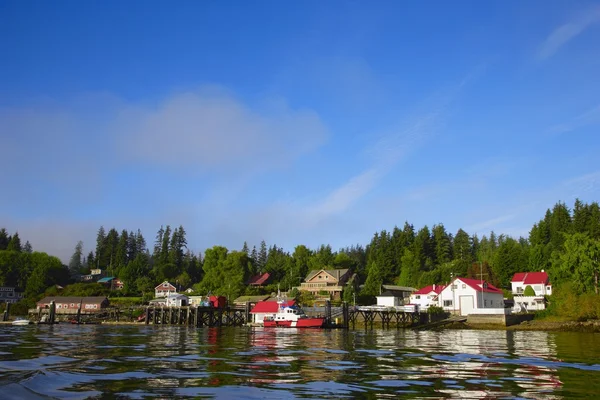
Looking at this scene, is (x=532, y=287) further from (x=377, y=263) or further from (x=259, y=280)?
(x=259, y=280)

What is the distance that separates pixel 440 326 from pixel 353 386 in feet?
209

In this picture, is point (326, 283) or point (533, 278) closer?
point (533, 278)

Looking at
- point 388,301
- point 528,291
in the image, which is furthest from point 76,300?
point 528,291

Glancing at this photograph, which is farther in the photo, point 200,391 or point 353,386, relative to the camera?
point 353,386

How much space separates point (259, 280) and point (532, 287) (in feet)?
244

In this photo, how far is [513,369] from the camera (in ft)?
63.7

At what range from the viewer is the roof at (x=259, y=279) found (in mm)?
138925

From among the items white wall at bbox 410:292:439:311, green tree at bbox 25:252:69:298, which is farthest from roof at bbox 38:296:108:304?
white wall at bbox 410:292:439:311

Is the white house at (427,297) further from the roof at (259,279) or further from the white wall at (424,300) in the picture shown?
the roof at (259,279)

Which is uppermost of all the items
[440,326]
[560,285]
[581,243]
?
[581,243]

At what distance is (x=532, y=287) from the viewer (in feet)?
327

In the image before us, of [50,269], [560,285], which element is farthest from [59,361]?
[50,269]

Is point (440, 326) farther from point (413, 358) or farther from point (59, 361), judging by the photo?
point (59, 361)

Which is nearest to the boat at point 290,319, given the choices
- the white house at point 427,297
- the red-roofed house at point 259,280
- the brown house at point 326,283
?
the white house at point 427,297
